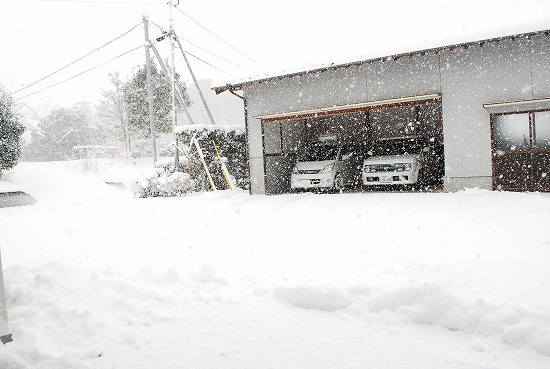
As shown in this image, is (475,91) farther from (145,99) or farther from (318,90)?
(145,99)

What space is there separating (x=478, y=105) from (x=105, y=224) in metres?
9.31

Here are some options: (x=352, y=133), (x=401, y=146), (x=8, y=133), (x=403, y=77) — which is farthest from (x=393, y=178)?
(x=8, y=133)

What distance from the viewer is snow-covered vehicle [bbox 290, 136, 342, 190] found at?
11.3 metres

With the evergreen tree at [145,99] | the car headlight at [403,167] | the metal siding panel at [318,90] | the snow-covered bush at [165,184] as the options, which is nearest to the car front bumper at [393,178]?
the car headlight at [403,167]

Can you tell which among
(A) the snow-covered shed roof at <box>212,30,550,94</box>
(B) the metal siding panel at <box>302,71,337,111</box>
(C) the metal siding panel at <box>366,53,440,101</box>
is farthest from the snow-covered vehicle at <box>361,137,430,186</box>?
(A) the snow-covered shed roof at <box>212,30,550,94</box>

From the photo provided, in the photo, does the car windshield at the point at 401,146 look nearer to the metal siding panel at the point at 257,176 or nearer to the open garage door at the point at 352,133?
the open garage door at the point at 352,133

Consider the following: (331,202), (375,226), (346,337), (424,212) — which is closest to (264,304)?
(346,337)

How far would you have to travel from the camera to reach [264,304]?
3.73 metres

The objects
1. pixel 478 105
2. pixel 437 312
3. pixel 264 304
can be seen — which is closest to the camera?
pixel 437 312

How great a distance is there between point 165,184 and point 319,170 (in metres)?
5.68

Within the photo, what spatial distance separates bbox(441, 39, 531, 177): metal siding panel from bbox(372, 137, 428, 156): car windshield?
2320mm

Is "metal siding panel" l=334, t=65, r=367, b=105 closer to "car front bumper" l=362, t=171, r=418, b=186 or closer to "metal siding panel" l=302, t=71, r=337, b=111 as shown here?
"metal siding panel" l=302, t=71, r=337, b=111

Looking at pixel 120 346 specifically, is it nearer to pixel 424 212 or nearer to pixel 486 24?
pixel 424 212

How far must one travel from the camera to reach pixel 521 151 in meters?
8.97
